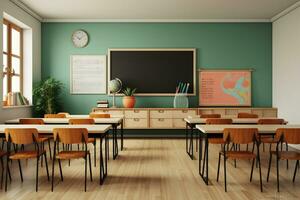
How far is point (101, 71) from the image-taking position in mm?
8789

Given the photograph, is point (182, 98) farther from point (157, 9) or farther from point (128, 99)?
point (157, 9)

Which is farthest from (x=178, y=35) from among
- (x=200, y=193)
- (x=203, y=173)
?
(x=200, y=193)

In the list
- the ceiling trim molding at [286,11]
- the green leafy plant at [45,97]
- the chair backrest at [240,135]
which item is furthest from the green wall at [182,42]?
the chair backrest at [240,135]

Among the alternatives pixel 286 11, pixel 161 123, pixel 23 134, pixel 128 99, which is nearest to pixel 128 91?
pixel 128 99

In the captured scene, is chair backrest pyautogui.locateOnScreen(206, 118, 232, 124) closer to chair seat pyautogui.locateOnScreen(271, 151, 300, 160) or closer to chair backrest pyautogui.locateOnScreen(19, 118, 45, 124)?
chair seat pyautogui.locateOnScreen(271, 151, 300, 160)

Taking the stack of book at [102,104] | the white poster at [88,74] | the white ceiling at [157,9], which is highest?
the white ceiling at [157,9]

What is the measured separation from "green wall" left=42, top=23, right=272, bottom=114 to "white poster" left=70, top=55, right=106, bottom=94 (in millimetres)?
139

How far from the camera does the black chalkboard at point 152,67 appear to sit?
873cm

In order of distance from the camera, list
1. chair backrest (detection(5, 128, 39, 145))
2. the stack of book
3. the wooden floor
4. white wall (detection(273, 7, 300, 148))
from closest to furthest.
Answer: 1. the wooden floor
2. chair backrest (detection(5, 128, 39, 145))
3. white wall (detection(273, 7, 300, 148))
4. the stack of book

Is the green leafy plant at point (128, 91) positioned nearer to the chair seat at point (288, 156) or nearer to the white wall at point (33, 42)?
the white wall at point (33, 42)

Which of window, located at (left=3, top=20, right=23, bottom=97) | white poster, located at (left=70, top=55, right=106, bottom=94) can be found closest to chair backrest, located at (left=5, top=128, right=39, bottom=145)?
window, located at (left=3, top=20, right=23, bottom=97)

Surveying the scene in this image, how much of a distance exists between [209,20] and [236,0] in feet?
5.85

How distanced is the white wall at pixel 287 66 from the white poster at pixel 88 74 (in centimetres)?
455

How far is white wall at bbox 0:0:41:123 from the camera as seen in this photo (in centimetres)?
643
